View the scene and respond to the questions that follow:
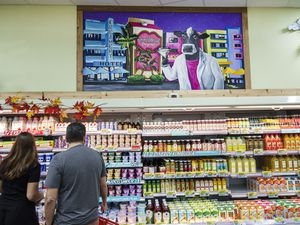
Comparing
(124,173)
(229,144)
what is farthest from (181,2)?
(124,173)

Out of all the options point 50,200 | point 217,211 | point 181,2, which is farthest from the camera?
point 181,2

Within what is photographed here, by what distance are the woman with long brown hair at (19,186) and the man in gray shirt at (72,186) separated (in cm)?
30

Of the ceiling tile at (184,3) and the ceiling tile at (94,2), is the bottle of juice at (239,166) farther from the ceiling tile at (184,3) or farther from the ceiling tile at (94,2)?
the ceiling tile at (94,2)

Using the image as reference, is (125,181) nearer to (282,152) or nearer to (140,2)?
(282,152)

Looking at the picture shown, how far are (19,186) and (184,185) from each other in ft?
8.35

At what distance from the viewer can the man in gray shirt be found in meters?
2.32

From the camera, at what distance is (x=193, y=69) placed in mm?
5270

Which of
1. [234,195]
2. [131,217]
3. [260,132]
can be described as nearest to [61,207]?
[131,217]

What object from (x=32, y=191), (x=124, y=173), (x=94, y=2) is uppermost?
(x=94, y=2)

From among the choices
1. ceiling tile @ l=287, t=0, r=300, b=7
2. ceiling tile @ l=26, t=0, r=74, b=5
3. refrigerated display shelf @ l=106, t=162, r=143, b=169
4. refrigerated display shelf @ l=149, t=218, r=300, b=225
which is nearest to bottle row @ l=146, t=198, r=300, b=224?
refrigerated display shelf @ l=149, t=218, r=300, b=225

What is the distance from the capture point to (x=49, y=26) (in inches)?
204

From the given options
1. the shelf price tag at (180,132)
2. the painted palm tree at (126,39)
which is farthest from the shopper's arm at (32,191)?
the painted palm tree at (126,39)

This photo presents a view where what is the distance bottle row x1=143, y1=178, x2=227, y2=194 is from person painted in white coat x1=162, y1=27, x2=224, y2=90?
1.88m

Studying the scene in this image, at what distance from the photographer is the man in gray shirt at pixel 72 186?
2.32 m
